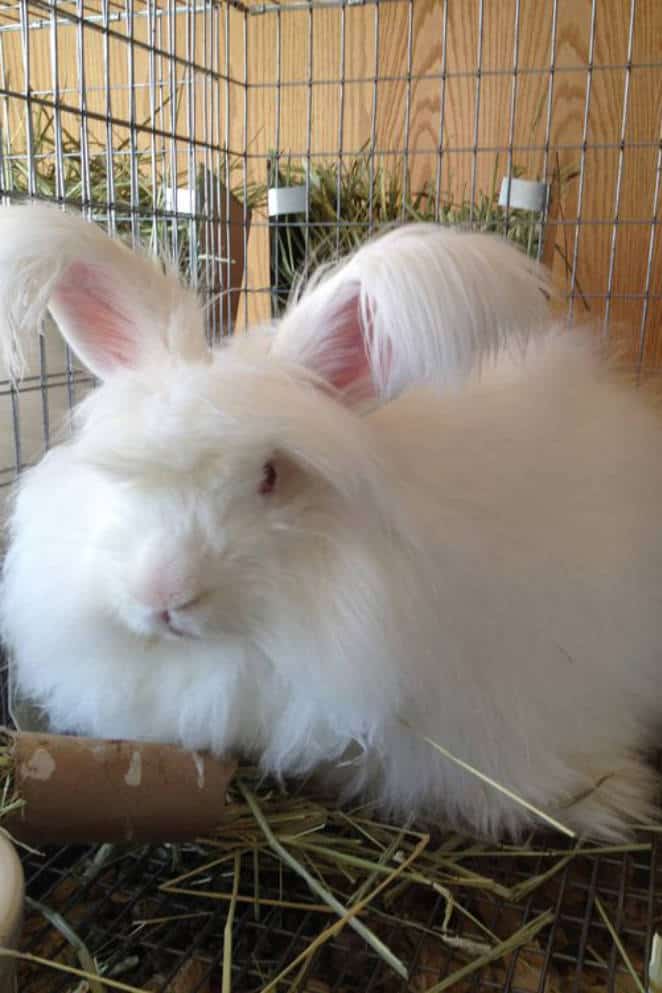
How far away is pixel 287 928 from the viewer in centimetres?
75

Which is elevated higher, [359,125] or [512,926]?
[359,125]

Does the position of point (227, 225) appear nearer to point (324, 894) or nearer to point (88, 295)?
point (88, 295)

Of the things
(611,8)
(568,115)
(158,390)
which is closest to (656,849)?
(158,390)

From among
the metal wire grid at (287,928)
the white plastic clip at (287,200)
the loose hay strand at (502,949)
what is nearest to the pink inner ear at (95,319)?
the metal wire grid at (287,928)

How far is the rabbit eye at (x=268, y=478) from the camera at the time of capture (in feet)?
2.42

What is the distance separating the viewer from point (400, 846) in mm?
851

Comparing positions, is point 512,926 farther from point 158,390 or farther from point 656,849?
point 158,390

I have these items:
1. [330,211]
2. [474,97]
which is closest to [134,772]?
[330,211]

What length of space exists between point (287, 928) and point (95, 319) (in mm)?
582

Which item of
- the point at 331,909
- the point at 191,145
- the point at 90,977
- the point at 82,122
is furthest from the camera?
the point at 191,145

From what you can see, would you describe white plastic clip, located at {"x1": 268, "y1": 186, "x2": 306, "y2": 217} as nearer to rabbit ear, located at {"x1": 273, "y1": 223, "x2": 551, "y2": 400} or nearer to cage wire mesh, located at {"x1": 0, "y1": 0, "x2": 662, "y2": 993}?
cage wire mesh, located at {"x1": 0, "y1": 0, "x2": 662, "y2": 993}

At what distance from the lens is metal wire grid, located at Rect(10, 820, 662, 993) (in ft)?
2.27

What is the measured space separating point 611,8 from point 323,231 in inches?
29.3

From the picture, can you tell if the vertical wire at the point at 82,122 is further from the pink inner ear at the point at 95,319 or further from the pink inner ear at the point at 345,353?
the pink inner ear at the point at 345,353
